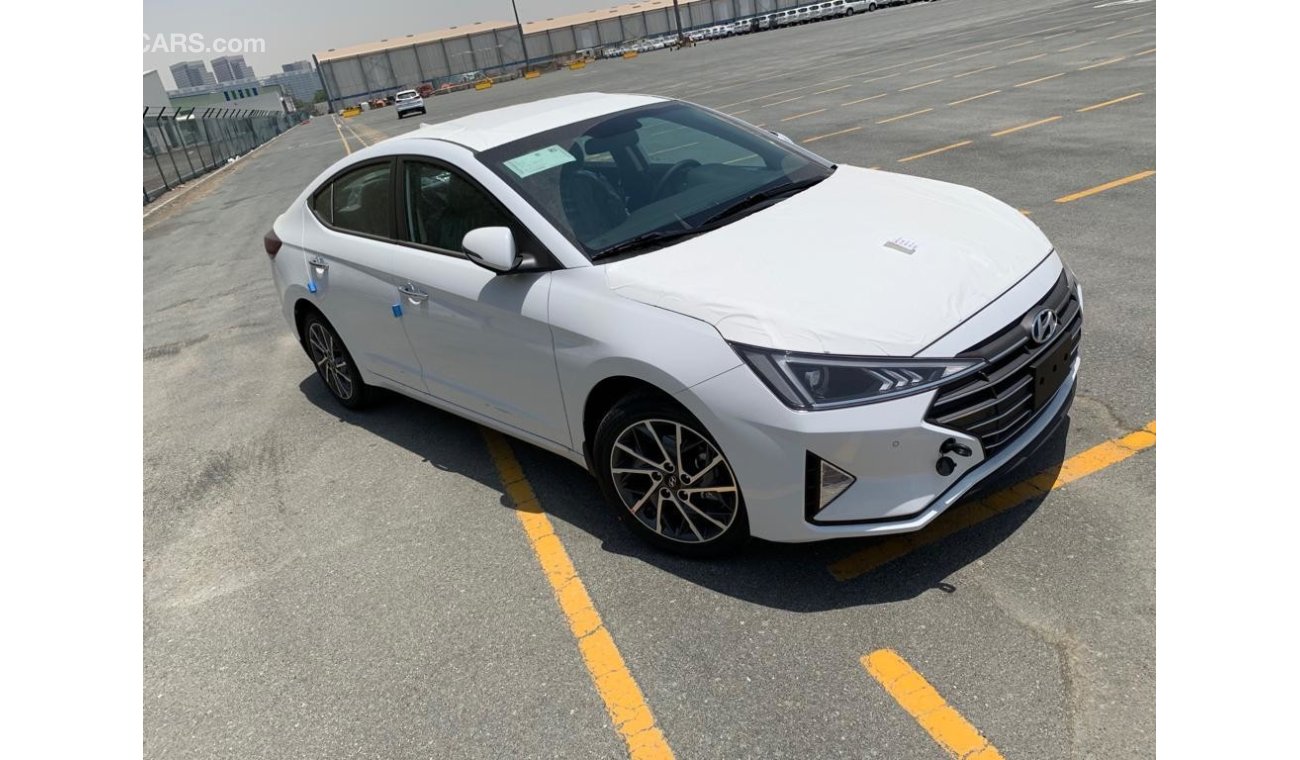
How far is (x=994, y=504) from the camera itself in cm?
343

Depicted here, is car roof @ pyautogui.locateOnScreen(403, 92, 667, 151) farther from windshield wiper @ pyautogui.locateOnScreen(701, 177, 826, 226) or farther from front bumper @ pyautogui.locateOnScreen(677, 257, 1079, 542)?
front bumper @ pyautogui.locateOnScreen(677, 257, 1079, 542)

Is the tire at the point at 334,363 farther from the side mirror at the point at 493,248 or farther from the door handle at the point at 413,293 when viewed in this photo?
the side mirror at the point at 493,248

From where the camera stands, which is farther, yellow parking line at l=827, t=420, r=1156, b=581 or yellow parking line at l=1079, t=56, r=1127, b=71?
yellow parking line at l=1079, t=56, r=1127, b=71

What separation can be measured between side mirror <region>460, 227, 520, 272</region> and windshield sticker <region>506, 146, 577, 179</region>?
42cm

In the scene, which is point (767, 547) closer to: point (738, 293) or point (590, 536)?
point (590, 536)

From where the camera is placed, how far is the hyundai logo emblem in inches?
116

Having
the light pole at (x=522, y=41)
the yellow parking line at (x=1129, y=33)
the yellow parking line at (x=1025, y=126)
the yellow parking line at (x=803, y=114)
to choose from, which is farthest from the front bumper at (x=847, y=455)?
the light pole at (x=522, y=41)

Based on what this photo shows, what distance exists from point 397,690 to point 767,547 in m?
1.51

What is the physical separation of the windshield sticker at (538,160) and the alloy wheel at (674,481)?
1.35 metres

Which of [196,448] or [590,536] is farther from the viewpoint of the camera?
[196,448]

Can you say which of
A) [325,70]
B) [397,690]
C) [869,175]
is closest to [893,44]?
[869,175]

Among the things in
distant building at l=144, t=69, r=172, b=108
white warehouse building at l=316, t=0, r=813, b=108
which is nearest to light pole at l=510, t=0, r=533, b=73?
white warehouse building at l=316, t=0, r=813, b=108

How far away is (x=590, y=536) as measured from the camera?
371cm

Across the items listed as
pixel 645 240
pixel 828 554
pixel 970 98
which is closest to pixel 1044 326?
pixel 828 554
